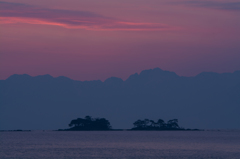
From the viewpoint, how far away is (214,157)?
59.4 meters

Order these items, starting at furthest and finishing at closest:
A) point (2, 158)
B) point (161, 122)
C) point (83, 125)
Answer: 1. point (161, 122)
2. point (83, 125)
3. point (2, 158)

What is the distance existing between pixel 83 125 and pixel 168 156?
5063 inches

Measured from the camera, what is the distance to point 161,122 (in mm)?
199875

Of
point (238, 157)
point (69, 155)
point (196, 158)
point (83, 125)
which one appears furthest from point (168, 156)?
point (83, 125)

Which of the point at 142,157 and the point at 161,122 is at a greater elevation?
the point at 161,122

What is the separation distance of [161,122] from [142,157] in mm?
142752

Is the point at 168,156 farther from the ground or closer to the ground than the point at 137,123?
closer to the ground

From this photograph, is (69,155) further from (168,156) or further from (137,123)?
(137,123)

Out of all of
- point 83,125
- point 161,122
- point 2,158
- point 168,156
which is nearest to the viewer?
point 2,158

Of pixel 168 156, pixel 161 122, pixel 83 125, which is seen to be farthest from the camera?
pixel 161 122

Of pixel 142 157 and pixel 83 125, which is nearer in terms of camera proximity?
pixel 142 157

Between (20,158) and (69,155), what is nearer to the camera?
(20,158)

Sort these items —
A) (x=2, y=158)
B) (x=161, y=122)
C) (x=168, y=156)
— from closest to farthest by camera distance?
(x=2, y=158)
(x=168, y=156)
(x=161, y=122)

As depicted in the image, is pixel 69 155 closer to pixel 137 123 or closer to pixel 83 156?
pixel 83 156
